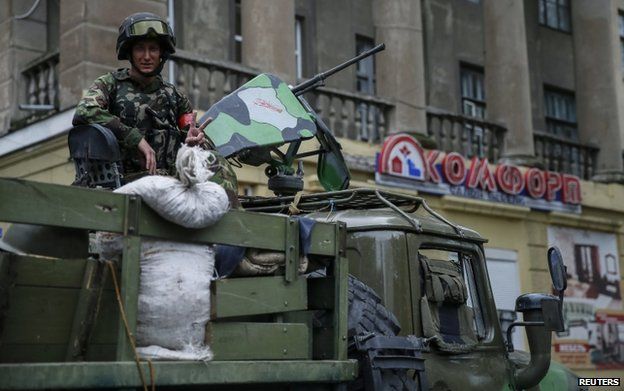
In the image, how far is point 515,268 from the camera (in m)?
18.3

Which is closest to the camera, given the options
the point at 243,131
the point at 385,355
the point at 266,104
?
the point at 385,355

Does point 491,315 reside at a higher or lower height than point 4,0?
lower

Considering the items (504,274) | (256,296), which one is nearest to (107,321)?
(256,296)

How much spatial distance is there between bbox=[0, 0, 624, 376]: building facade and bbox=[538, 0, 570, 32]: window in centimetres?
5

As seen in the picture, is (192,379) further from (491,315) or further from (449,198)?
(449,198)

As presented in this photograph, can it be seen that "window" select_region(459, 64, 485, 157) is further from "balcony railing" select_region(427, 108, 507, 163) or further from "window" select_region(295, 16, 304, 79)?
"window" select_region(295, 16, 304, 79)

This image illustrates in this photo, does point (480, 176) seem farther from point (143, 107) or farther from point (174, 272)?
point (174, 272)

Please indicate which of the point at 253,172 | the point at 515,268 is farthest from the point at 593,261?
the point at 253,172

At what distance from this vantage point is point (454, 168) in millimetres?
17109

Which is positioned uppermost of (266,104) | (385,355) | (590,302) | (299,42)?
(299,42)

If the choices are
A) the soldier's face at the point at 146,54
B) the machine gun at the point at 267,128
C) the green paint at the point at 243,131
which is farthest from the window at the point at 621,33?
the soldier's face at the point at 146,54

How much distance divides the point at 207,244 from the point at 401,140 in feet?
40.4

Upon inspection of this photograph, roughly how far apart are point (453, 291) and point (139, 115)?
73.0 inches

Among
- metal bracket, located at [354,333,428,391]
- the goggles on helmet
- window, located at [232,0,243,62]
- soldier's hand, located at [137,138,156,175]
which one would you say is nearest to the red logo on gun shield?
the goggles on helmet
